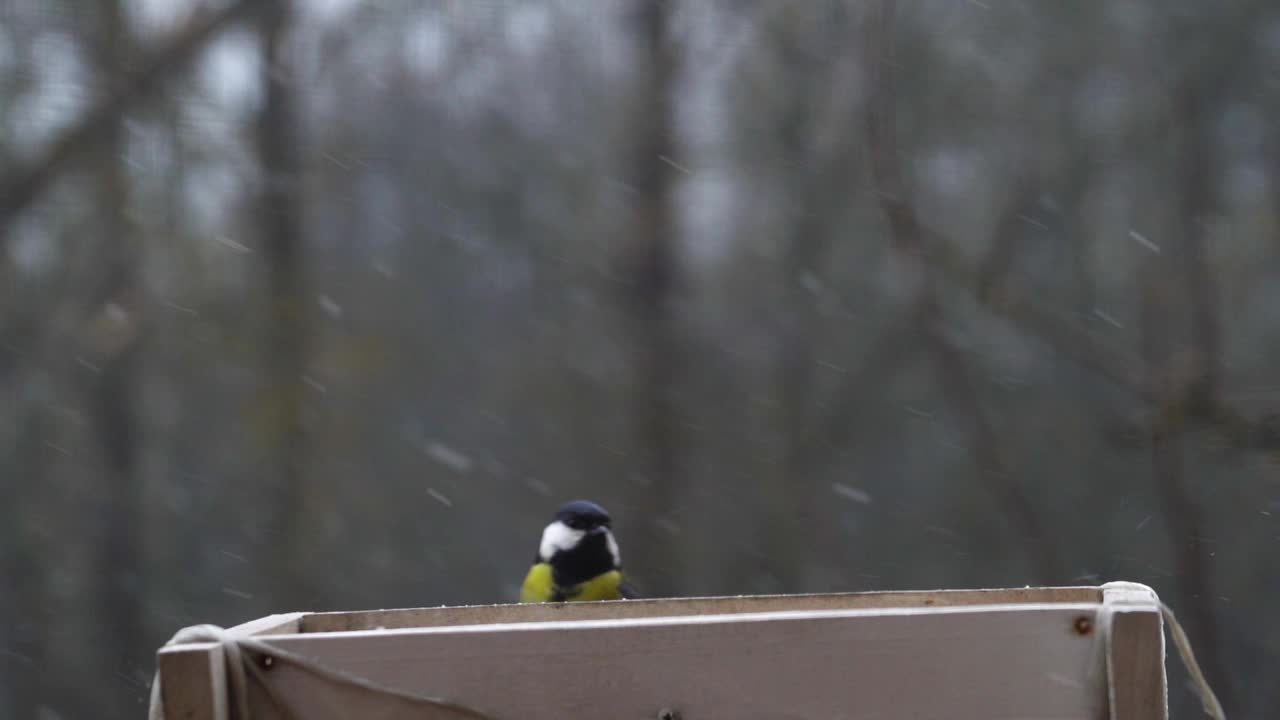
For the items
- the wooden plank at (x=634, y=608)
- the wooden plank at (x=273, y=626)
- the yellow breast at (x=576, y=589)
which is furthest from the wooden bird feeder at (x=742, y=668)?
the yellow breast at (x=576, y=589)

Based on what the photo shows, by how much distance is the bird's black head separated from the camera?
2914 mm

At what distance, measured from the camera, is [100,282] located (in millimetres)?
4234

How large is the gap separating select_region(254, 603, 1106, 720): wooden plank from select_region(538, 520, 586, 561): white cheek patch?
6.43 feet

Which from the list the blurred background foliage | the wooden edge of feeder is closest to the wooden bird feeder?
the wooden edge of feeder

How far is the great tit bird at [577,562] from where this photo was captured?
8.96 feet

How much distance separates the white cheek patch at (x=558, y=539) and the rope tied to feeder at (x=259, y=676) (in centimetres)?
195

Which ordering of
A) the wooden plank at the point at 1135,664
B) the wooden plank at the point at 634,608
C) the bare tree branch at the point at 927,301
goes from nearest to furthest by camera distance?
the wooden plank at the point at 1135,664, the wooden plank at the point at 634,608, the bare tree branch at the point at 927,301

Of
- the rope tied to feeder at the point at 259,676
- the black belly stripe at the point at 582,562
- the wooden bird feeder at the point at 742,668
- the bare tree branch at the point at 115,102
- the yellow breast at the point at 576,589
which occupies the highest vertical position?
the bare tree branch at the point at 115,102

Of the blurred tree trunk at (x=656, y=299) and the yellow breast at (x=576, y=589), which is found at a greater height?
the blurred tree trunk at (x=656, y=299)

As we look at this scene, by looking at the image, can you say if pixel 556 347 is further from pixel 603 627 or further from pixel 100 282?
pixel 603 627

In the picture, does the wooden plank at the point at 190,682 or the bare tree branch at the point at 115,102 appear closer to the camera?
the wooden plank at the point at 190,682

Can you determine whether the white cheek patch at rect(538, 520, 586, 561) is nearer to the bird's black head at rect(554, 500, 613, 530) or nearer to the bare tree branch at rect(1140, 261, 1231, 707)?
the bird's black head at rect(554, 500, 613, 530)

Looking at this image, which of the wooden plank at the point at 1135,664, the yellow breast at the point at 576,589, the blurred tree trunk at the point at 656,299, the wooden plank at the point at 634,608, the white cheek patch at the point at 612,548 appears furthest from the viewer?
the blurred tree trunk at the point at 656,299

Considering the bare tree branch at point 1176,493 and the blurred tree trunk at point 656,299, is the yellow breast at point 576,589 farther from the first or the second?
the bare tree branch at point 1176,493
